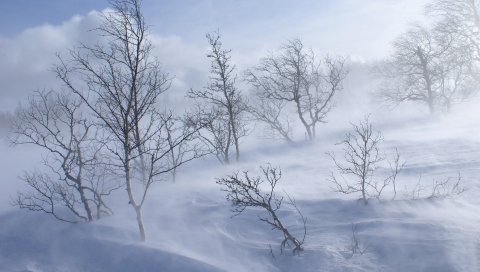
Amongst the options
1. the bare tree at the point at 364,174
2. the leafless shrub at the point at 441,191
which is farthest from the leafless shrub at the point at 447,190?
the bare tree at the point at 364,174

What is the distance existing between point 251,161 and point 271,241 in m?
11.3

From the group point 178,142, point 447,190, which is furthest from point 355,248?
point 178,142

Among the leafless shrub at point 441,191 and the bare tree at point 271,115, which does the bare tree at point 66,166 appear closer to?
the leafless shrub at point 441,191

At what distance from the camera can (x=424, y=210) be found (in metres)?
9.13

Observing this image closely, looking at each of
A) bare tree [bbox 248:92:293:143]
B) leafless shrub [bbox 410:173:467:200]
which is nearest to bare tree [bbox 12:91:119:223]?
leafless shrub [bbox 410:173:467:200]

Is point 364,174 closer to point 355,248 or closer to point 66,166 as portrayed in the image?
point 355,248

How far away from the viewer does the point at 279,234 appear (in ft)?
31.1

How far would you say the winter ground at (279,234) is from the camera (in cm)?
779

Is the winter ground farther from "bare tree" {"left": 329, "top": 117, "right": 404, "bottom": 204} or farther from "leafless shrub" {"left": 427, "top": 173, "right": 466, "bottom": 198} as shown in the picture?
"bare tree" {"left": 329, "top": 117, "right": 404, "bottom": 204}

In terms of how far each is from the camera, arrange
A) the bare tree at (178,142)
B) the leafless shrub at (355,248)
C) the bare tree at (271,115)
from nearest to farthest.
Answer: the leafless shrub at (355,248) → the bare tree at (178,142) → the bare tree at (271,115)

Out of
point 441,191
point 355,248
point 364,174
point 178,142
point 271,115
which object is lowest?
point 355,248

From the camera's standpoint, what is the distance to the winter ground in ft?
25.6

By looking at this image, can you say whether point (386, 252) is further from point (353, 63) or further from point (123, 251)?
point (353, 63)

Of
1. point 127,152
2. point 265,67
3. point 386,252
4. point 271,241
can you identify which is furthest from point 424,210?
point 265,67
